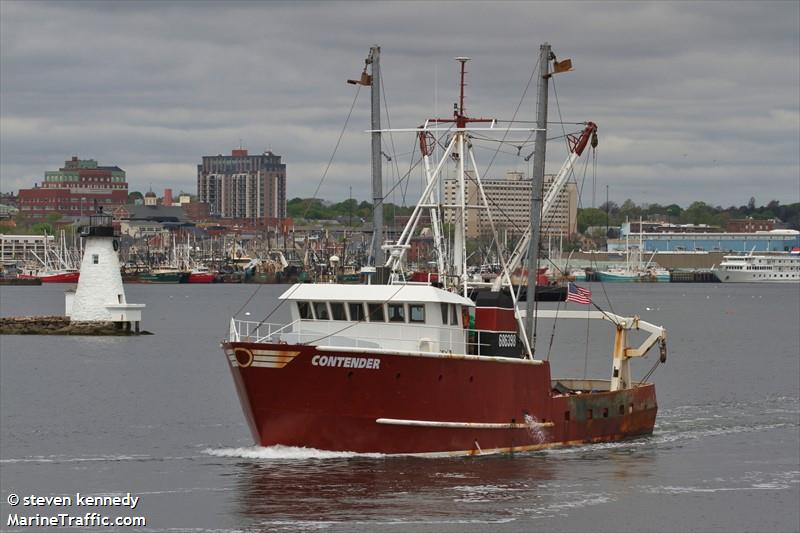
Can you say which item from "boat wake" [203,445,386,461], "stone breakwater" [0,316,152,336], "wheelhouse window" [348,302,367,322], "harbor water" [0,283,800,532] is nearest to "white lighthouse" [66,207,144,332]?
"stone breakwater" [0,316,152,336]

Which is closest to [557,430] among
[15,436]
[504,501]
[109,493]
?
[504,501]

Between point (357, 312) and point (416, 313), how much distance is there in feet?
4.73

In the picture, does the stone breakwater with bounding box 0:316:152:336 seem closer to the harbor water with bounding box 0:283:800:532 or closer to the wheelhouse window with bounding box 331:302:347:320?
the harbor water with bounding box 0:283:800:532

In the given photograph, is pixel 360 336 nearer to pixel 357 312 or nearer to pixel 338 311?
pixel 357 312

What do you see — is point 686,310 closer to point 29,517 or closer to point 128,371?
point 128,371

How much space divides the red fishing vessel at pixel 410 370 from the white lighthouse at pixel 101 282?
1658 inches

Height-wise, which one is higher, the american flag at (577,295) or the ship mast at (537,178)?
the ship mast at (537,178)

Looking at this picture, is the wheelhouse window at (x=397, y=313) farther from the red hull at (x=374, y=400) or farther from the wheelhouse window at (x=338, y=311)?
the red hull at (x=374, y=400)

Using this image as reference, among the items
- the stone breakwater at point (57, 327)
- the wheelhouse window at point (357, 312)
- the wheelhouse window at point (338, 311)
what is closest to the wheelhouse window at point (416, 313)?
the wheelhouse window at point (357, 312)

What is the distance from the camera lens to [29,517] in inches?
1268

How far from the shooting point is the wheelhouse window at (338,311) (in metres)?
37.7

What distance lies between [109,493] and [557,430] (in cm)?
1182

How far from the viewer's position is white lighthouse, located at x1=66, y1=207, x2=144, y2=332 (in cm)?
8056

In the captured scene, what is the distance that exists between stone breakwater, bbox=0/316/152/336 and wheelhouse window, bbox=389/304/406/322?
5045cm
